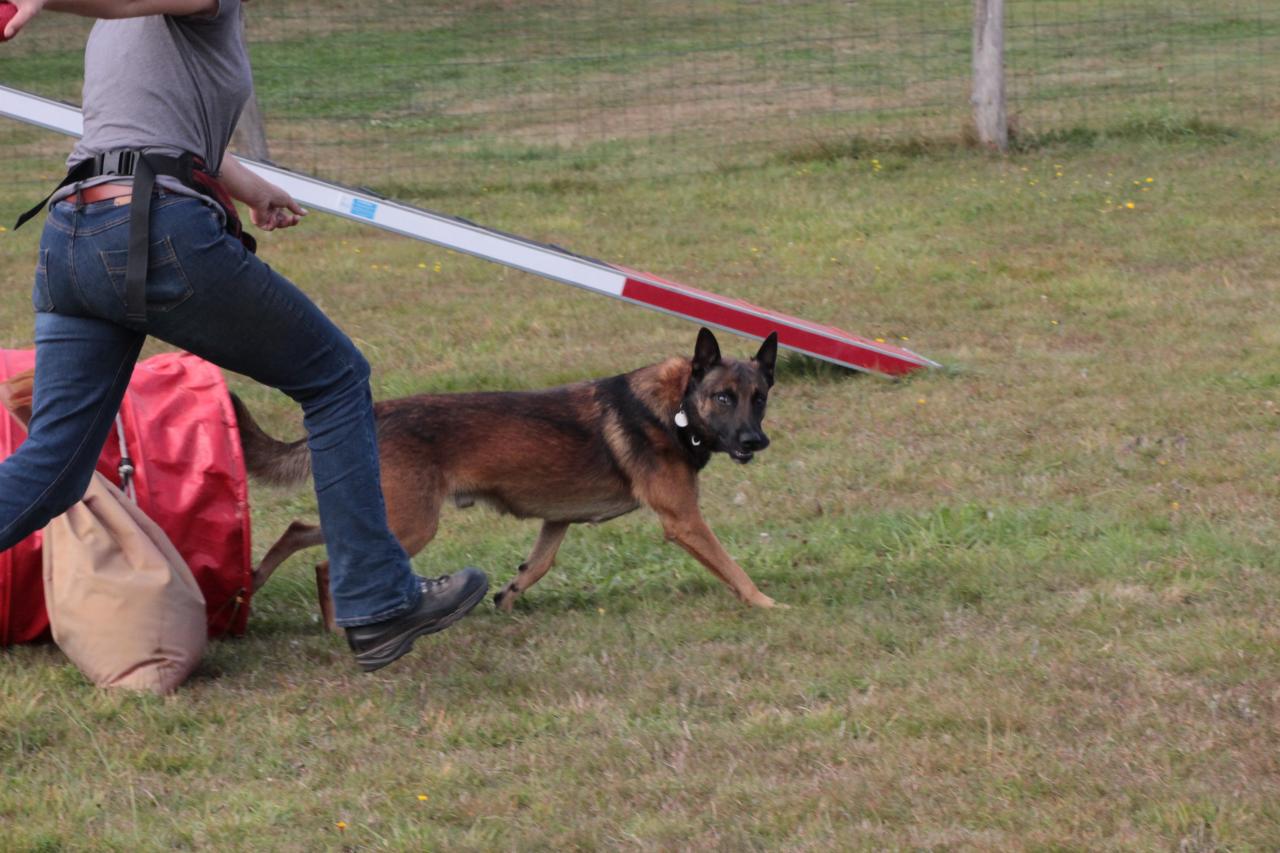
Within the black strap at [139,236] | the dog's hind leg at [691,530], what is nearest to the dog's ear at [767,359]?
the dog's hind leg at [691,530]

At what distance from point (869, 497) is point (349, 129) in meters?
11.5

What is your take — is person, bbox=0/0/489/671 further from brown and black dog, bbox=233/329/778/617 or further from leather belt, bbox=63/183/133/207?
brown and black dog, bbox=233/329/778/617

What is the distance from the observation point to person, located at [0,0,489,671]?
332 centimetres

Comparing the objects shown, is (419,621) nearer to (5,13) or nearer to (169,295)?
(169,295)

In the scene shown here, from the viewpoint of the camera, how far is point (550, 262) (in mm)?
7168

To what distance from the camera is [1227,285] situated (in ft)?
29.8

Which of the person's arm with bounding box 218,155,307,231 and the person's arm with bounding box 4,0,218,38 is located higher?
the person's arm with bounding box 4,0,218,38

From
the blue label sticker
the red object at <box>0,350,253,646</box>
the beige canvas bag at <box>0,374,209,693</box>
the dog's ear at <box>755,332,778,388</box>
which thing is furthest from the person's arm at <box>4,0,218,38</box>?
the blue label sticker

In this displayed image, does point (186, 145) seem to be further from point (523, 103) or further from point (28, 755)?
point (523, 103)

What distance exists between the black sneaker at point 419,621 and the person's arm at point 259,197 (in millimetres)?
1052

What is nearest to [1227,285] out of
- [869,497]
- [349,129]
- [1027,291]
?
[1027,291]

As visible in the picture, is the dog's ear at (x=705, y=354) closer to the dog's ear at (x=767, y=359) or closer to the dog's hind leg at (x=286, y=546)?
the dog's ear at (x=767, y=359)

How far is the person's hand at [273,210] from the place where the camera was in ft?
13.5

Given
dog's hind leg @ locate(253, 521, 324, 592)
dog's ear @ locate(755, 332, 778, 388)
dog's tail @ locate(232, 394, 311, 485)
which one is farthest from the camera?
dog's ear @ locate(755, 332, 778, 388)
